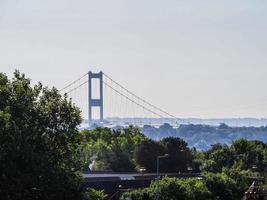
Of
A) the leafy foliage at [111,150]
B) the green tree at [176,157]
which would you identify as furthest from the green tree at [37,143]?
the green tree at [176,157]

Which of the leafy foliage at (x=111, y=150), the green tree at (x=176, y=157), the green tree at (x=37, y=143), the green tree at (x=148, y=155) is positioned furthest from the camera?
the leafy foliage at (x=111, y=150)

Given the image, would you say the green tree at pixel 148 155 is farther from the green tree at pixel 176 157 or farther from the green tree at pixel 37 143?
the green tree at pixel 37 143

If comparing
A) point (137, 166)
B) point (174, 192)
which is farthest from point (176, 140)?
point (174, 192)

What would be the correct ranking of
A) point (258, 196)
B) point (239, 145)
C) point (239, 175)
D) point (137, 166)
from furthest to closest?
point (239, 145), point (137, 166), point (239, 175), point (258, 196)

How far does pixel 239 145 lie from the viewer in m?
132

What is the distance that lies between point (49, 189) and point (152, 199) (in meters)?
23.0

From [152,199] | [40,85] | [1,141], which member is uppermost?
[40,85]

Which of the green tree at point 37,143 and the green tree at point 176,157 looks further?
the green tree at point 176,157

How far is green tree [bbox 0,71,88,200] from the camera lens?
43.0 m

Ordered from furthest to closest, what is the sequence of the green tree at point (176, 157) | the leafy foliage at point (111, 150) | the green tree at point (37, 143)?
1. the leafy foliage at point (111, 150)
2. the green tree at point (176, 157)
3. the green tree at point (37, 143)

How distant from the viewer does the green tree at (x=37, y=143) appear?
43.0m

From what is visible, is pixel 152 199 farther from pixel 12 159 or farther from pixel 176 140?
pixel 176 140

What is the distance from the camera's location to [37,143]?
45.8m

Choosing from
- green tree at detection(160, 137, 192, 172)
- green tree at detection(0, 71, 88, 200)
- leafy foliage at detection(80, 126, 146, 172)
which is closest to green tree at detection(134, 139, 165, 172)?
green tree at detection(160, 137, 192, 172)
